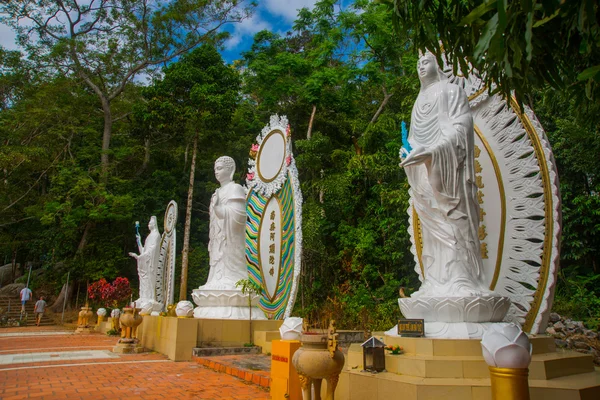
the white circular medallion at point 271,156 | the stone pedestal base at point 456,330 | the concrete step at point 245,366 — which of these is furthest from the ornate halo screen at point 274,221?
the stone pedestal base at point 456,330

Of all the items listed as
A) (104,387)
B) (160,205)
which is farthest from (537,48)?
(160,205)

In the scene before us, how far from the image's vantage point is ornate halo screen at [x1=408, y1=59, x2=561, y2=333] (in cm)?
445

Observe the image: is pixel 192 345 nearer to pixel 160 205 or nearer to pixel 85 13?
pixel 160 205

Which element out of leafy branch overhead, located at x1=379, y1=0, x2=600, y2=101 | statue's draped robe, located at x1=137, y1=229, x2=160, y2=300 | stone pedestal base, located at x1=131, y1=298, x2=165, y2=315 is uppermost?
leafy branch overhead, located at x1=379, y1=0, x2=600, y2=101

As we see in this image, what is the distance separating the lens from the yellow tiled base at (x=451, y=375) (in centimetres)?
285

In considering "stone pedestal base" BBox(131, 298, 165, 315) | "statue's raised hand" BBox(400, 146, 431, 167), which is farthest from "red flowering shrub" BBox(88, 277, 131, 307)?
"statue's raised hand" BBox(400, 146, 431, 167)

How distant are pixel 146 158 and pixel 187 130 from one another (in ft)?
13.8

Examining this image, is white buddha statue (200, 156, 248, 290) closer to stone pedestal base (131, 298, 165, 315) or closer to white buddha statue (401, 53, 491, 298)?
stone pedestal base (131, 298, 165, 315)

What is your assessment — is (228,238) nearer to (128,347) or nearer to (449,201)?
(128,347)

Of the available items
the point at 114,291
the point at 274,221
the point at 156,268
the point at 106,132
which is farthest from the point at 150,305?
the point at 106,132

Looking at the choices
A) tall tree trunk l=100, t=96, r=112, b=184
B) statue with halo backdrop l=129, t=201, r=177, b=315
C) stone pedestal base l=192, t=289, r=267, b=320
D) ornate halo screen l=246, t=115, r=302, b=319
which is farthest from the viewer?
tall tree trunk l=100, t=96, r=112, b=184

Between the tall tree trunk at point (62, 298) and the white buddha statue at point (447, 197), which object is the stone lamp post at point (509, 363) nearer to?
the white buddha statue at point (447, 197)

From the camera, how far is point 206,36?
18.2 metres

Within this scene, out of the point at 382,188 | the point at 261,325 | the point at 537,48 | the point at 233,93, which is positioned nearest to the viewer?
the point at 537,48
